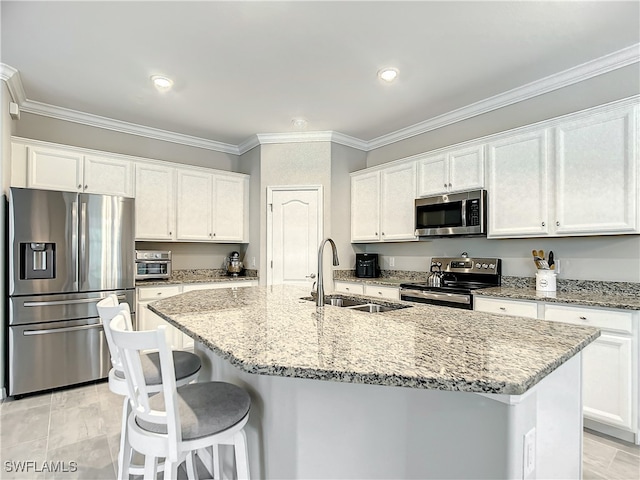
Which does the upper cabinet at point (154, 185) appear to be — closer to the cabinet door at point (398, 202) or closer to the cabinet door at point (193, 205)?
the cabinet door at point (193, 205)

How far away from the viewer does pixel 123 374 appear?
1599mm

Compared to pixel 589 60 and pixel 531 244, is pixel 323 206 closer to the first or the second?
pixel 531 244

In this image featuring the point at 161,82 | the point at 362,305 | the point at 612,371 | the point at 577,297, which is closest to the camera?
the point at 362,305

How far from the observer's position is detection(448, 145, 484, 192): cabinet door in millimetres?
3230

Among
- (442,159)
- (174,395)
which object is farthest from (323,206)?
(174,395)

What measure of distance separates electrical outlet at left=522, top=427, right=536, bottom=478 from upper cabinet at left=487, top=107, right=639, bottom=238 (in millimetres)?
2072

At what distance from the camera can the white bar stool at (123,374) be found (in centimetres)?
147

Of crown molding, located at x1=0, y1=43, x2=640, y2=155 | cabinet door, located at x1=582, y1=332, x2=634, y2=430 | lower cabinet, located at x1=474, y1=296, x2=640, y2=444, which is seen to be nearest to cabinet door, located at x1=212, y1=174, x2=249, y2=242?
crown molding, located at x1=0, y1=43, x2=640, y2=155

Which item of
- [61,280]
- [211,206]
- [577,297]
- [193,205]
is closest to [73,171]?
[61,280]

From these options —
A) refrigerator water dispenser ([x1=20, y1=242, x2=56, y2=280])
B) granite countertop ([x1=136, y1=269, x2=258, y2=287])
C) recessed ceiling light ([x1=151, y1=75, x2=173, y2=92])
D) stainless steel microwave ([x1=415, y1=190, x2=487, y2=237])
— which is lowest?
granite countertop ([x1=136, y1=269, x2=258, y2=287])

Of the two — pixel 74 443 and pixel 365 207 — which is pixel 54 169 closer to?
pixel 74 443

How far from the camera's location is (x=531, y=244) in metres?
3.12

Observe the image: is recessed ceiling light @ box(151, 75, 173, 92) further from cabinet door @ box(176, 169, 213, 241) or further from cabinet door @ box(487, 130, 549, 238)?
cabinet door @ box(487, 130, 549, 238)

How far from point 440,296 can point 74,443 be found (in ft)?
9.42
